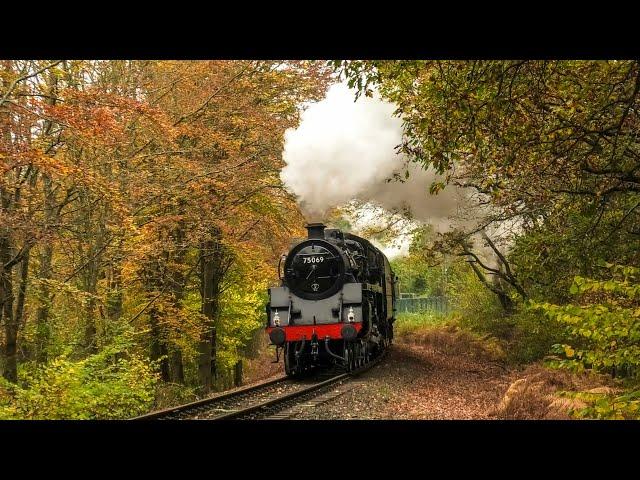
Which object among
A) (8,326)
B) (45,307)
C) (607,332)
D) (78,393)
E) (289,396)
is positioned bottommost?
(289,396)

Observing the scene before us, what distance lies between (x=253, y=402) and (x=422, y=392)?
11.5 ft

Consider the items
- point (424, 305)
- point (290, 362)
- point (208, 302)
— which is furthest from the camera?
point (424, 305)

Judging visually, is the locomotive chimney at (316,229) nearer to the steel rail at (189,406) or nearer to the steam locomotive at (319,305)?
the steam locomotive at (319,305)

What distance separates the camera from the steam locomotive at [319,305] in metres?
14.0

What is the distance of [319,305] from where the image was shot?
562 inches

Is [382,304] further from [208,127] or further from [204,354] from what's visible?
[208,127]

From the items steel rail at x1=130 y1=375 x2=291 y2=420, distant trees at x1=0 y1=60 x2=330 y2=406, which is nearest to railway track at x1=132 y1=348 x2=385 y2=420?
steel rail at x1=130 y1=375 x2=291 y2=420

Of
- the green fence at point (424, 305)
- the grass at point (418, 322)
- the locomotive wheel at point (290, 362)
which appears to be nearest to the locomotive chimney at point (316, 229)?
the locomotive wheel at point (290, 362)

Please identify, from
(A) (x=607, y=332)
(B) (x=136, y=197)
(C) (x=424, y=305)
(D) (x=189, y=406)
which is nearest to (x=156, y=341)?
(B) (x=136, y=197)

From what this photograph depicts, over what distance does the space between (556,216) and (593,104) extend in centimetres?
307

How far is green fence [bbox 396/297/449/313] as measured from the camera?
3987 cm

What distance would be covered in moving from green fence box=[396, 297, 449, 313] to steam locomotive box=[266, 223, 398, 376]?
2459cm

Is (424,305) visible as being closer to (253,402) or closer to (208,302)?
(208,302)
